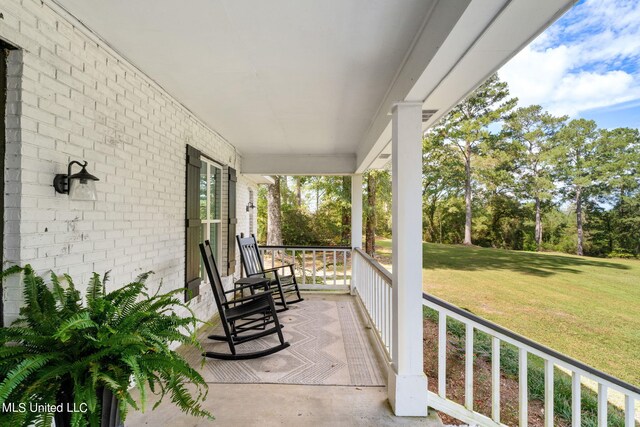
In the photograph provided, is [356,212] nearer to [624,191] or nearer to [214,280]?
[214,280]

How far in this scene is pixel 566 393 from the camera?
449cm

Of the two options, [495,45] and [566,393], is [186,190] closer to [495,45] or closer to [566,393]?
[495,45]

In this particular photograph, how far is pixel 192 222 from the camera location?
129 inches

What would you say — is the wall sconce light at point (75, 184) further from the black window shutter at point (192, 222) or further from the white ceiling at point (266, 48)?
the black window shutter at point (192, 222)

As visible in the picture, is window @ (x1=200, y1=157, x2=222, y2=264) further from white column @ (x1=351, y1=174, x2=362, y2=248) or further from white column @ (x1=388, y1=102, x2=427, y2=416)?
white column @ (x1=388, y1=102, x2=427, y2=416)

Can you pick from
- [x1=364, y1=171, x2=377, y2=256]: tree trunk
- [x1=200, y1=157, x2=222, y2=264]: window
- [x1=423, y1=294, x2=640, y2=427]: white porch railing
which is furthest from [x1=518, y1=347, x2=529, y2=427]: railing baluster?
[x1=364, y1=171, x2=377, y2=256]: tree trunk

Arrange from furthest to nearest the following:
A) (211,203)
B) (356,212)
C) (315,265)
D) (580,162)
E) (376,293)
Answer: (580,162)
(315,265)
(356,212)
(211,203)
(376,293)

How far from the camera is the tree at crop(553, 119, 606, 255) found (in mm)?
11258

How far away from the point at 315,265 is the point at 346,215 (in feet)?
18.3

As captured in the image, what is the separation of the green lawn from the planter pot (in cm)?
903

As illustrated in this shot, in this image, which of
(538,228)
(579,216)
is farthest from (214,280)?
(538,228)

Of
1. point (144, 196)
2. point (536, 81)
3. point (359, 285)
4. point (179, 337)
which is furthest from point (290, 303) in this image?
point (536, 81)

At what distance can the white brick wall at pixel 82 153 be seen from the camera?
54.9 inches

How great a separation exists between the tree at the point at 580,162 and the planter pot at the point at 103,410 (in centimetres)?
1457
